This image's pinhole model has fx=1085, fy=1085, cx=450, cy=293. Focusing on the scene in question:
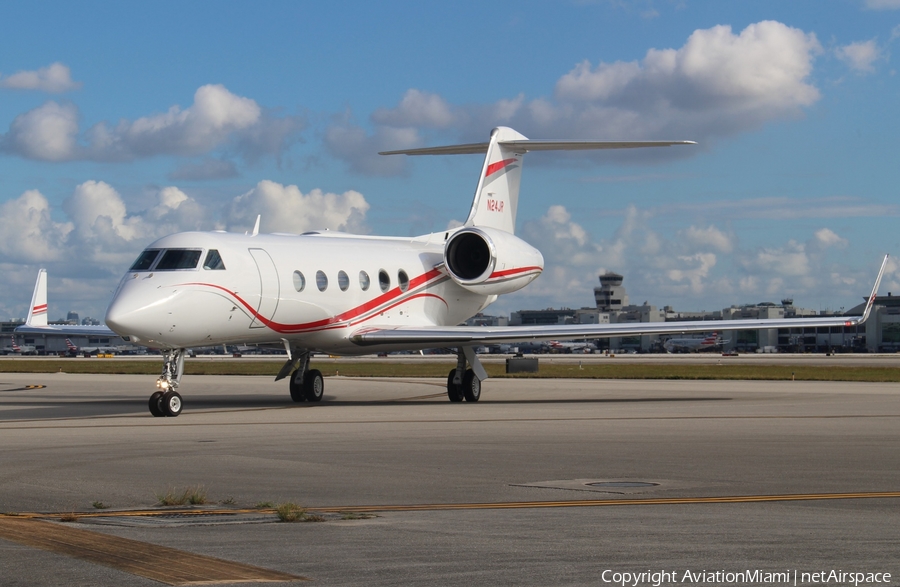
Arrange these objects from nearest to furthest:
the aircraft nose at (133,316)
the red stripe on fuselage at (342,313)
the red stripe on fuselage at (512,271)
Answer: the aircraft nose at (133,316) < the red stripe on fuselage at (342,313) < the red stripe on fuselage at (512,271)

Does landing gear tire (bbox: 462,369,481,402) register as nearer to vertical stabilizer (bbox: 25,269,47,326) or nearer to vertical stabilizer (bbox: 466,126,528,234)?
vertical stabilizer (bbox: 466,126,528,234)

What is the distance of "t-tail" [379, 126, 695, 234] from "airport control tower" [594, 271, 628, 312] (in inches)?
6224

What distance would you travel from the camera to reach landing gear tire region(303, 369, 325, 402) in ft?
90.7

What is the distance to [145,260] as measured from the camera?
22.8m

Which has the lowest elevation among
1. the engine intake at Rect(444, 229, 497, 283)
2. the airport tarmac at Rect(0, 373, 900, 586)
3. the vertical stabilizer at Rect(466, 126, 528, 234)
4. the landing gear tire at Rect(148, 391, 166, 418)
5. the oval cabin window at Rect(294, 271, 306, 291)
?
the airport tarmac at Rect(0, 373, 900, 586)

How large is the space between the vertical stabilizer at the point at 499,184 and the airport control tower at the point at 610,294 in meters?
158

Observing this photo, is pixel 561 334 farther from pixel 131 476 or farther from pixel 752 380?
pixel 752 380

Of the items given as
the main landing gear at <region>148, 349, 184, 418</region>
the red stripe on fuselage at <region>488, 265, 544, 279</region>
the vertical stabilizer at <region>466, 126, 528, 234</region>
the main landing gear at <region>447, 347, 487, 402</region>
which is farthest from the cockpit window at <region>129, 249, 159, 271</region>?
the vertical stabilizer at <region>466, 126, 528, 234</region>

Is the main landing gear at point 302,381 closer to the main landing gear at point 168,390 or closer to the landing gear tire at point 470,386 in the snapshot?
the landing gear tire at point 470,386

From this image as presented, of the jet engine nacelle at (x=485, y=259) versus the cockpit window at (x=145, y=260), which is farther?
the jet engine nacelle at (x=485, y=259)

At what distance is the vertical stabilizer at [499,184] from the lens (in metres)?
31.1

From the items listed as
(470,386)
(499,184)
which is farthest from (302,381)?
(499,184)

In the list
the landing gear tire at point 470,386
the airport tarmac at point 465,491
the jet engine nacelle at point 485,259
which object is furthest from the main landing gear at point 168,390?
the jet engine nacelle at point 485,259

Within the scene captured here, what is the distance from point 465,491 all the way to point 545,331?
14729 millimetres
